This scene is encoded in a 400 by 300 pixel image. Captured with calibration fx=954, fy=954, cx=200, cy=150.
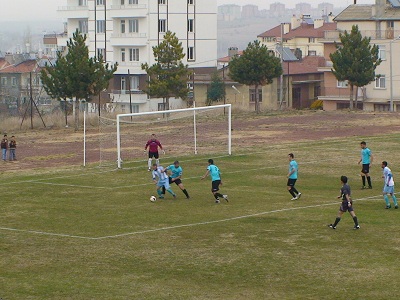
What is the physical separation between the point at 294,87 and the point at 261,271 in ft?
236

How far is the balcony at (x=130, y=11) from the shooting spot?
99625 millimetres

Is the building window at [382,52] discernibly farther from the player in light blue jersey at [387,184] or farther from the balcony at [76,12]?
the player in light blue jersey at [387,184]

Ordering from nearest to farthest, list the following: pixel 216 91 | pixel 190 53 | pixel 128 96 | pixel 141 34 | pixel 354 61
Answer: pixel 354 61
pixel 216 91
pixel 128 96
pixel 141 34
pixel 190 53

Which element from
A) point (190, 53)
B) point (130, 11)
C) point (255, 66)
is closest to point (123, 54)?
point (130, 11)

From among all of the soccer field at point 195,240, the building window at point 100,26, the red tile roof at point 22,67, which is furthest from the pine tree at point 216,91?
the soccer field at point 195,240

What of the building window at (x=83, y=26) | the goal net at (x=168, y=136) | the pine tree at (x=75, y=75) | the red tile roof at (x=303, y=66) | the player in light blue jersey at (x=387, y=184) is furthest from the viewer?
the building window at (x=83, y=26)

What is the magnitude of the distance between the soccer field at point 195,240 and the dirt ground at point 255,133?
7600 millimetres

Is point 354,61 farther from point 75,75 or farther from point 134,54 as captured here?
point 134,54

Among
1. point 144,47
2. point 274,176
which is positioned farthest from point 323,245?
point 144,47

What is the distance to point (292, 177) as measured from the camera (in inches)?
1345

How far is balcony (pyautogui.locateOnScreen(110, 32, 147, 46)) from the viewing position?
9956 cm

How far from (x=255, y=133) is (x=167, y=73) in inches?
670

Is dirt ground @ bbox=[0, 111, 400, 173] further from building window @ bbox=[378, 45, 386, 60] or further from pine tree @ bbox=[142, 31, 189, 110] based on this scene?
building window @ bbox=[378, 45, 386, 60]

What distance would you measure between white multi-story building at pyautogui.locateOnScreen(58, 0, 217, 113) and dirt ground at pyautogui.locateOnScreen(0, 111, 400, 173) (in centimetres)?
2620
